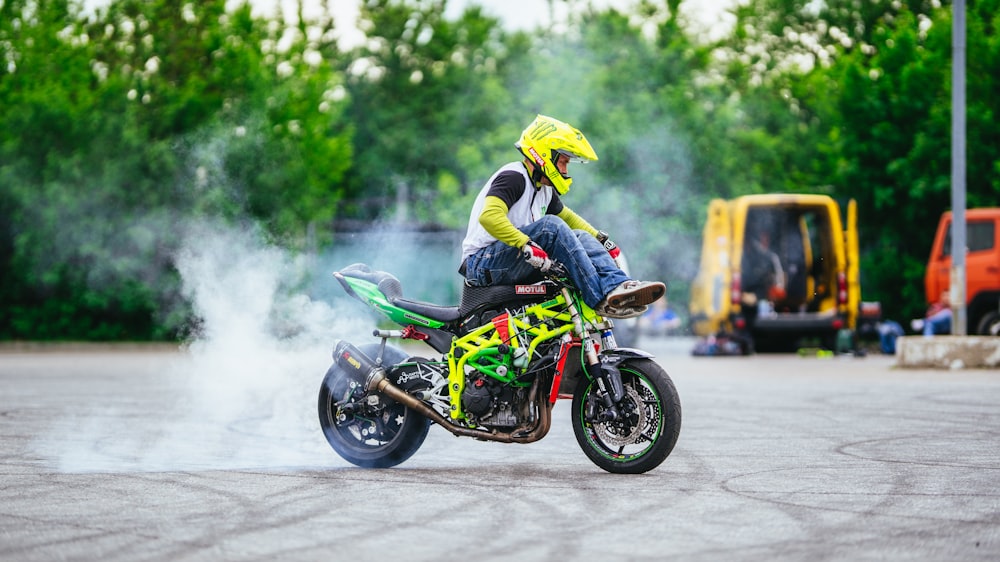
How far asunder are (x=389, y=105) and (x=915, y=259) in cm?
3877

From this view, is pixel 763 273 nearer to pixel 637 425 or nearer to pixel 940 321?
pixel 940 321

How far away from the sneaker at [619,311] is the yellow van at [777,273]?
51.1ft

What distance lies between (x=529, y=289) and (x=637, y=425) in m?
0.92

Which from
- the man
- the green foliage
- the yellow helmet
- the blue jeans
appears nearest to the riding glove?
the man

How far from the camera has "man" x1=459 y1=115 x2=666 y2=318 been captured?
7.63 meters

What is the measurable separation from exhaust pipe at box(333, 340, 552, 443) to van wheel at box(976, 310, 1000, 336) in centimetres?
1564

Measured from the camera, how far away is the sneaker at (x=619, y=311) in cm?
763

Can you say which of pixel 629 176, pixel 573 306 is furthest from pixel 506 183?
pixel 629 176

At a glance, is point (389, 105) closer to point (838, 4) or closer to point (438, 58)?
point (438, 58)

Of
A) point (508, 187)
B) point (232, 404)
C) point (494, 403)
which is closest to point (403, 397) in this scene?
point (494, 403)

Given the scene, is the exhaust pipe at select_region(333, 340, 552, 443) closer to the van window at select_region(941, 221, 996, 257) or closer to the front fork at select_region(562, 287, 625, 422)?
the front fork at select_region(562, 287, 625, 422)

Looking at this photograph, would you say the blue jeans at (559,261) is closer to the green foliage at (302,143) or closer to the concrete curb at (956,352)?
the concrete curb at (956,352)

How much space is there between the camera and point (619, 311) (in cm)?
764

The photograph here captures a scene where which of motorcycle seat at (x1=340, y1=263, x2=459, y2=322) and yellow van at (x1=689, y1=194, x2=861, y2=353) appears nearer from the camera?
motorcycle seat at (x1=340, y1=263, x2=459, y2=322)
